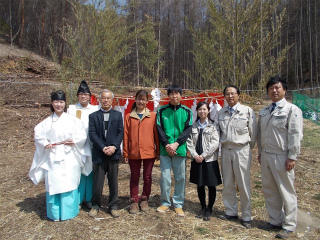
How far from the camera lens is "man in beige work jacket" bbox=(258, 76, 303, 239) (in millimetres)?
2789

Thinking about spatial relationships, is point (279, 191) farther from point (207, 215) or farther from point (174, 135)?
point (174, 135)

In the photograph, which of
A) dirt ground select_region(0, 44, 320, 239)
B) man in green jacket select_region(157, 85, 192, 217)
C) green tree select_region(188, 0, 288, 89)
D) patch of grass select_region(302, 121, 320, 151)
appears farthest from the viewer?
patch of grass select_region(302, 121, 320, 151)

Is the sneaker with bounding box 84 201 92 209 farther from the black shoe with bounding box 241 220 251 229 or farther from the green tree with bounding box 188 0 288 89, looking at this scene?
the green tree with bounding box 188 0 288 89

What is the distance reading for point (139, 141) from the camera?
3352 mm

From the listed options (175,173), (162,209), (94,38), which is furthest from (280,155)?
(94,38)

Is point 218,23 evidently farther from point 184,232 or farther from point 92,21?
point 184,232

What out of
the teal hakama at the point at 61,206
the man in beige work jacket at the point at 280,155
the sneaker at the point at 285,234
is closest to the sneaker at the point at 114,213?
the teal hakama at the point at 61,206

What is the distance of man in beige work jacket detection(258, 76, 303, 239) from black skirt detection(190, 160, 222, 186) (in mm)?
592

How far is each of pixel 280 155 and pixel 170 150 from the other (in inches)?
52.9

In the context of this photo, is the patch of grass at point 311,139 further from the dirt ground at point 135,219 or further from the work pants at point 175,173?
the work pants at point 175,173

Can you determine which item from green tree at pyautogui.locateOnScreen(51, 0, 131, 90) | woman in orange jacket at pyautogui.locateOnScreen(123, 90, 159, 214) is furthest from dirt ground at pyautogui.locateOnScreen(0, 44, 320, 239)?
green tree at pyautogui.locateOnScreen(51, 0, 131, 90)

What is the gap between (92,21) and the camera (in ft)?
19.1

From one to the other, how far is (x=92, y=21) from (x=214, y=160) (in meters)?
4.54

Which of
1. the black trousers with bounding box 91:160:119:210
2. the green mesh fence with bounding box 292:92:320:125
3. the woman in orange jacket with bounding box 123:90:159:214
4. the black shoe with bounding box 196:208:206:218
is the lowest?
the black shoe with bounding box 196:208:206:218
